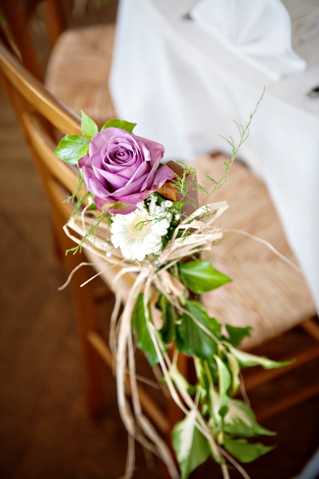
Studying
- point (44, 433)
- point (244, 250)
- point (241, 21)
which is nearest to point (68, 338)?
point (44, 433)

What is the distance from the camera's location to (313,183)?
0.70 meters

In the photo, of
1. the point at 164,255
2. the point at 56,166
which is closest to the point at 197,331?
the point at 164,255

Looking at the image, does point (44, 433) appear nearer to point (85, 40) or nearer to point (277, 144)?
point (277, 144)

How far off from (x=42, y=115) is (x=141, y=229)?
28 centimetres

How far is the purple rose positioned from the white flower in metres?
0.03

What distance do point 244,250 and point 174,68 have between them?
1.17ft

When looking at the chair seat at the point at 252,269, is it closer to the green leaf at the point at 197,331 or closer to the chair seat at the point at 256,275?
the chair seat at the point at 256,275

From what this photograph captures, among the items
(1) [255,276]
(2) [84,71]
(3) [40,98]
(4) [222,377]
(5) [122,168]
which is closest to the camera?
(5) [122,168]

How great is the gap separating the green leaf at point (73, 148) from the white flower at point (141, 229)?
63mm

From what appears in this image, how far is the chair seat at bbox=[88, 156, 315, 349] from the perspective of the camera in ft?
2.55

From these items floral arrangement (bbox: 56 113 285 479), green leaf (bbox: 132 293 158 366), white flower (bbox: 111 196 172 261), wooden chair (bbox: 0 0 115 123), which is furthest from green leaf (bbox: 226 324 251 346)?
wooden chair (bbox: 0 0 115 123)

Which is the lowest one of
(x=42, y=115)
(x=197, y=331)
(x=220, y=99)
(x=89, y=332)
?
(x=89, y=332)

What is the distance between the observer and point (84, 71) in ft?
4.07

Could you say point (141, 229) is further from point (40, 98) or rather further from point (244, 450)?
point (244, 450)
